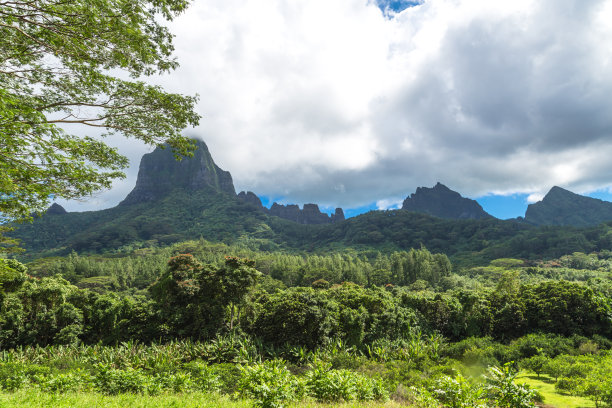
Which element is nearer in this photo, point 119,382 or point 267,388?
point 267,388

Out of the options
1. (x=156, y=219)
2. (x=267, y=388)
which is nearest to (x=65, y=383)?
(x=267, y=388)

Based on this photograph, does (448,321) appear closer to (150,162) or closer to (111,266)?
(111,266)

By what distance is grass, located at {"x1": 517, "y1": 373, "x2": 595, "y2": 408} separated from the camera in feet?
36.3

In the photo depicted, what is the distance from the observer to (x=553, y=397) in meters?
12.1

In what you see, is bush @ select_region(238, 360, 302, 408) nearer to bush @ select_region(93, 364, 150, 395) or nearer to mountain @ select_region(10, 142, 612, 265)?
bush @ select_region(93, 364, 150, 395)

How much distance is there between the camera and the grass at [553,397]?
11058mm

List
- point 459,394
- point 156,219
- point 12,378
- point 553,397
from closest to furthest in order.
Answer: point 459,394, point 12,378, point 553,397, point 156,219

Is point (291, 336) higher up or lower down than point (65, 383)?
lower down

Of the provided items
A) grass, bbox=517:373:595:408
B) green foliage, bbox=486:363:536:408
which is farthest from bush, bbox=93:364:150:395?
grass, bbox=517:373:595:408

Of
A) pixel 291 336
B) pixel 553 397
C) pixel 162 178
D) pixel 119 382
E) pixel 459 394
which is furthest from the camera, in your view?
pixel 162 178

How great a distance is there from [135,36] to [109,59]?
87 centimetres

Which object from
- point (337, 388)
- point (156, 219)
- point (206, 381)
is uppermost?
point (156, 219)

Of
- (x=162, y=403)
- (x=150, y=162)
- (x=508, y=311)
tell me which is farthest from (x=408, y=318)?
(x=150, y=162)

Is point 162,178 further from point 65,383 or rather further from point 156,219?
Answer: point 65,383
